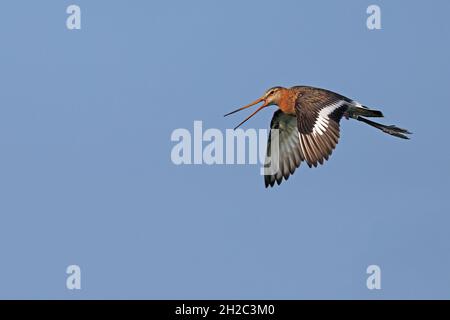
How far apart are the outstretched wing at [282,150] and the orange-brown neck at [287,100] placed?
79cm

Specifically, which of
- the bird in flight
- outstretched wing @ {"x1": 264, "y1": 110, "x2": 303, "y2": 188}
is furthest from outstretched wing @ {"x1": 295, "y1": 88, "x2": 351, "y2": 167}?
outstretched wing @ {"x1": 264, "y1": 110, "x2": 303, "y2": 188}

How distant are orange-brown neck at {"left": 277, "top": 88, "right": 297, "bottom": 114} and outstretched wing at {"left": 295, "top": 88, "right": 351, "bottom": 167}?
0.17m

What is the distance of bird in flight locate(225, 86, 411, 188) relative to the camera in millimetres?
19812

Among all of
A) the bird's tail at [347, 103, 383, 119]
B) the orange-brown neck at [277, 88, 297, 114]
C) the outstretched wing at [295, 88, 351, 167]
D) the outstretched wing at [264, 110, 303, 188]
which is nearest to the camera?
the outstretched wing at [295, 88, 351, 167]

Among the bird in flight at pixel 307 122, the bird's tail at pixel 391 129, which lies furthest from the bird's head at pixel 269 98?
the bird's tail at pixel 391 129

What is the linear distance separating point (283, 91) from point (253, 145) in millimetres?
1683

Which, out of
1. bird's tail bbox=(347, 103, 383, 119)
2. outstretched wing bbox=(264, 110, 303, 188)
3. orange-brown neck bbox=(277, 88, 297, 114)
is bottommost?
outstretched wing bbox=(264, 110, 303, 188)

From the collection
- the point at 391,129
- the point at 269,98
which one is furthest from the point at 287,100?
the point at 391,129

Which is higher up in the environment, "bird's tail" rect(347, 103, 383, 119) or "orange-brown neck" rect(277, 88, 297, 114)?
"orange-brown neck" rect(277, 88, 297, 114)

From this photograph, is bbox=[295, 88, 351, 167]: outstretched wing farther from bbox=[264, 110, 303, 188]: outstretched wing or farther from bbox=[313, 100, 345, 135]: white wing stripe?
bbox=[264, 110, 303, 188]: outstretched wing

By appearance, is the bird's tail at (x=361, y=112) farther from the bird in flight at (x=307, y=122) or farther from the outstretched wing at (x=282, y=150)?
the outstretched wing at (x=282, y=150)

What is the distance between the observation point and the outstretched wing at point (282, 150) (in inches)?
891
